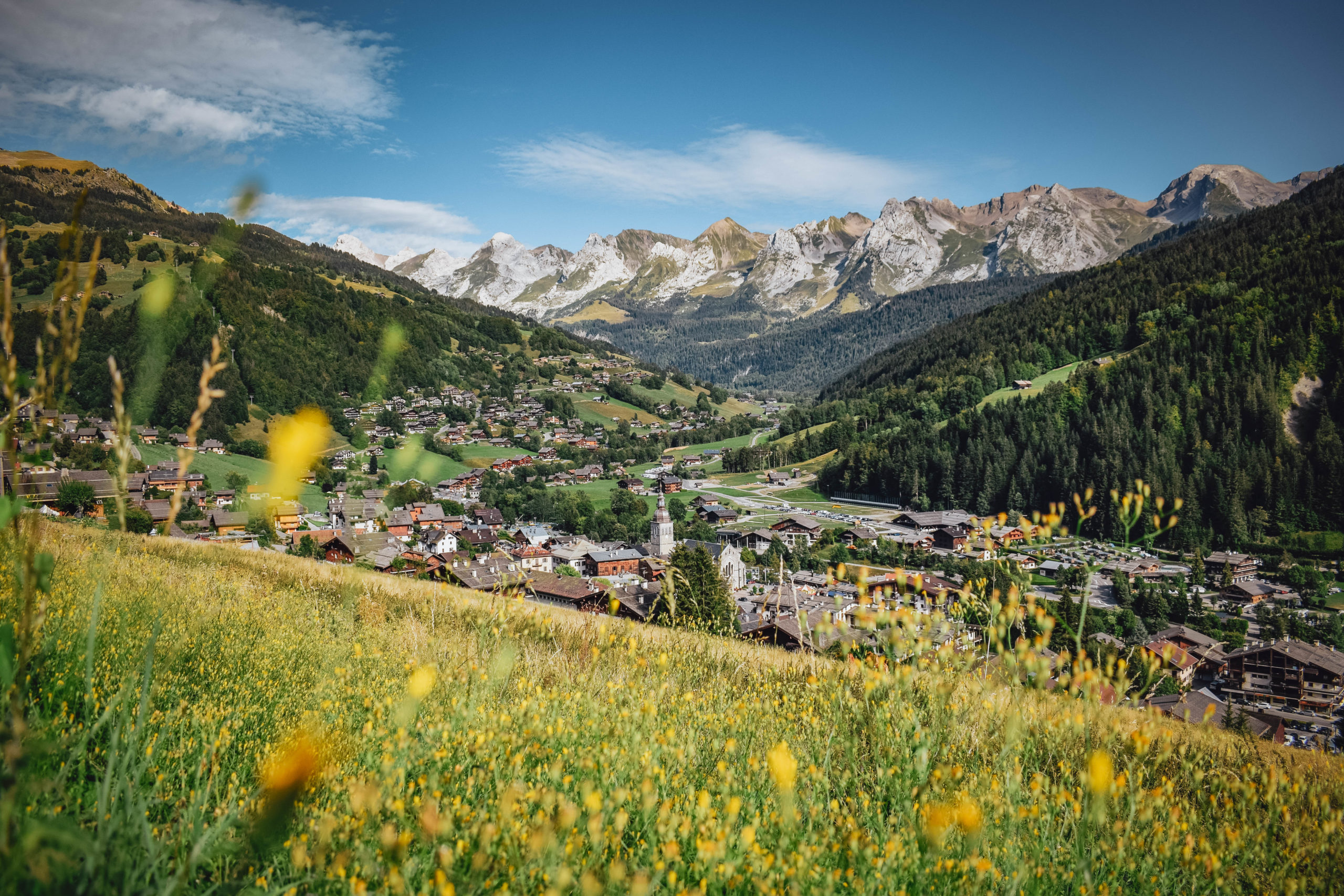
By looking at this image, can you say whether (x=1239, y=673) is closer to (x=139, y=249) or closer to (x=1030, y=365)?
(x=1030, y=365)

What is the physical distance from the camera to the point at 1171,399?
2830 inches

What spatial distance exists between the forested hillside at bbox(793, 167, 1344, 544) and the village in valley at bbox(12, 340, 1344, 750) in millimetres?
7891

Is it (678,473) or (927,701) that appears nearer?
(927,701)

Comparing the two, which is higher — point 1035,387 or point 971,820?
point 1035,387

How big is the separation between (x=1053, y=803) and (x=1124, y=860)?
10.5 inches

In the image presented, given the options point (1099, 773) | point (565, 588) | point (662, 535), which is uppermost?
point (1099, 773)

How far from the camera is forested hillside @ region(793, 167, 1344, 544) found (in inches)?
2336

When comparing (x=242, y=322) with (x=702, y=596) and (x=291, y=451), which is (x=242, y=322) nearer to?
(x=291, y=451)

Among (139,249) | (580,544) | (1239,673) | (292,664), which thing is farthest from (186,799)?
(139,249)

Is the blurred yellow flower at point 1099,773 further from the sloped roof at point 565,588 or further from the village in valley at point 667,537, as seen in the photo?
the sloped roof at point 565,588

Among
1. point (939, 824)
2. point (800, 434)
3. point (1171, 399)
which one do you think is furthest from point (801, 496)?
point (939, 824)

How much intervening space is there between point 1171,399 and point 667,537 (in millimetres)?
61581

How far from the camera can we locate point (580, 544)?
53594 millimetres

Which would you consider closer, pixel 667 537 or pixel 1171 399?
pixel 667 537
